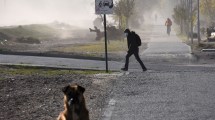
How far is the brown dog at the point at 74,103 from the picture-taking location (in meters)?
7.51

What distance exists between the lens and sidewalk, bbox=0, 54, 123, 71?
22.8 metres

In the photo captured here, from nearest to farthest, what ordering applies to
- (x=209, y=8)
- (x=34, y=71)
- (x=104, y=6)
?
(x=104, y=6) → (x=34, y=71) → (x=209, y=8)

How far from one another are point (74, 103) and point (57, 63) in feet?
54.5

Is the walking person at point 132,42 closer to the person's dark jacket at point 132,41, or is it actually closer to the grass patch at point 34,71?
the person's dark jacket at point 132,41

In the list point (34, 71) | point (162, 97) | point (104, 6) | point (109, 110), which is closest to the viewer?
point (109, 110)

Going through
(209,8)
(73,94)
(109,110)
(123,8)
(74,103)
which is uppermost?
(209,8)

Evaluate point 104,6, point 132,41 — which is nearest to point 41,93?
point 104,6

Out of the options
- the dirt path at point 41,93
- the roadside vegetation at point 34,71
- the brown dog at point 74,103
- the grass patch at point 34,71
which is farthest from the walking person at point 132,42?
the brown dog at point 74,103

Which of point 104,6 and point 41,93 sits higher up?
point 104,6

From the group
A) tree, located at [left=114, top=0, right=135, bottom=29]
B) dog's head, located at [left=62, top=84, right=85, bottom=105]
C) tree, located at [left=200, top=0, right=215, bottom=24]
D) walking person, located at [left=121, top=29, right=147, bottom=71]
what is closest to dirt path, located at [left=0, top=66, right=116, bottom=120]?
dog's head, located at [left=62, top=84, right=85, bottom=105]

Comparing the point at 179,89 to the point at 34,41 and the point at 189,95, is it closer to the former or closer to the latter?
the point at 189,95

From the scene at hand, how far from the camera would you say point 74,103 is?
755cm

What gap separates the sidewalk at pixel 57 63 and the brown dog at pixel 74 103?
46.8 ft

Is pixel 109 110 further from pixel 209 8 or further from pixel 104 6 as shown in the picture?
pixel 209 8
